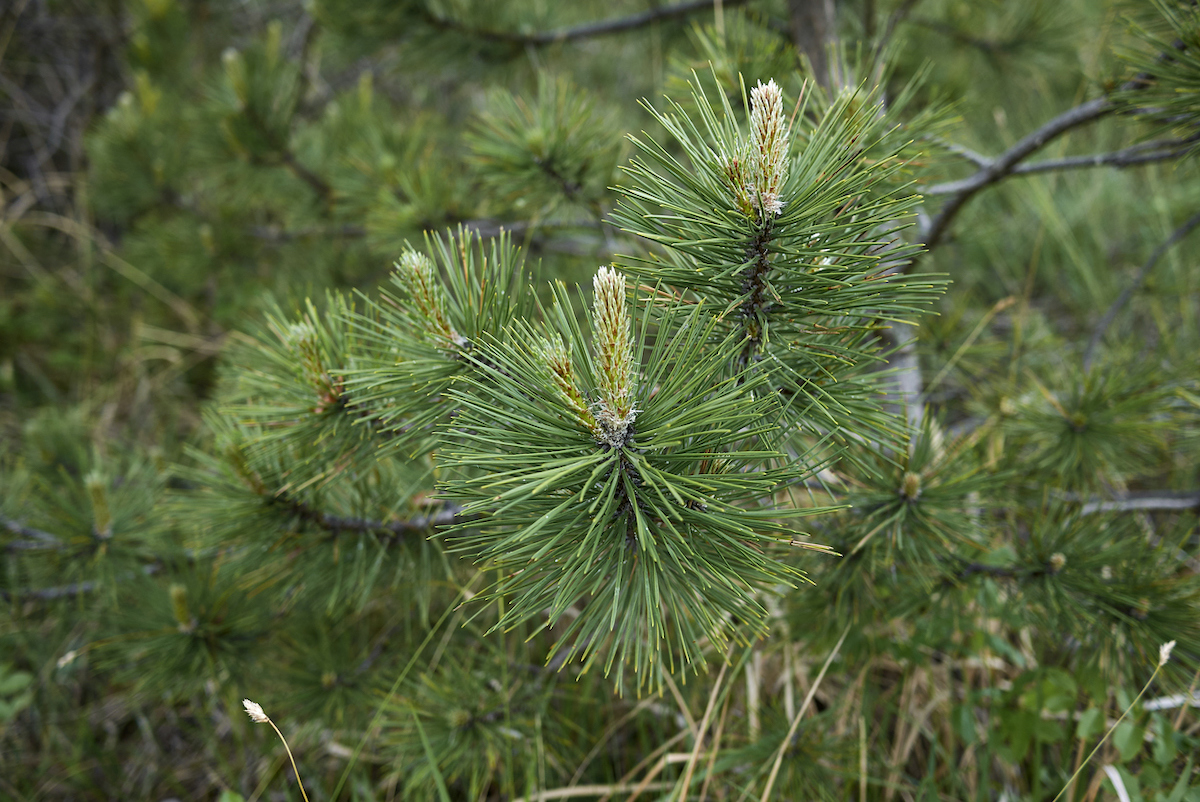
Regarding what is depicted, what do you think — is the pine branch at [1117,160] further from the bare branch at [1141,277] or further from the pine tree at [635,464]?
the bare branch at [1141,277]

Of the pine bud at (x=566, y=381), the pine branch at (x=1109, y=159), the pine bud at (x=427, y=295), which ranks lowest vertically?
the pine bud at (x=566, y=381)

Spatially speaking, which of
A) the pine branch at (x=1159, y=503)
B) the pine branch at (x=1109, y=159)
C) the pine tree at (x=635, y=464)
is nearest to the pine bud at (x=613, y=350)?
the pine tree at (x=635, y=464)

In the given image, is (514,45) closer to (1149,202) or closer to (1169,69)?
(1169,69)

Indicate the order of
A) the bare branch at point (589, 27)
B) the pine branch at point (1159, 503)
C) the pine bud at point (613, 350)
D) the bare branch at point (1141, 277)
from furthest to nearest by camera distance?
the bare branch at point (589, 27)
the bare branch at point (1141, 277)
the pine branch at point (1159, 503)
the pine bud at point (613, 350)

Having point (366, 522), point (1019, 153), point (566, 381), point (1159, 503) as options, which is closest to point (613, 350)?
point (566, 381)

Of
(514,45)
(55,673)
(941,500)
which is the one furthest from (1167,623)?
(55,673)

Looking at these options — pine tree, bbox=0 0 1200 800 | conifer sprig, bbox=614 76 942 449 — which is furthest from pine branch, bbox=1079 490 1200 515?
conifer sprig, bbox=614 76 942 449

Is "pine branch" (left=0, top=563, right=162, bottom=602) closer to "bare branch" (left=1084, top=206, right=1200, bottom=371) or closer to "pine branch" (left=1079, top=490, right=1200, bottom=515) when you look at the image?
"pine branch" (left=1079, top=490, right=1200, bottom=515)

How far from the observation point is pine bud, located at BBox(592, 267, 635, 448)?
0.54 metres

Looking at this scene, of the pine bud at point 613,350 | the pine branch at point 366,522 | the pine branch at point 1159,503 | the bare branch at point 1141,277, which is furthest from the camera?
the bare branch at point 1141,277

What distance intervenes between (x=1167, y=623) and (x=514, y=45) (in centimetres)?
189

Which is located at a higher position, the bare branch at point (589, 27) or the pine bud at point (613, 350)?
the bare branch at point (589, 27)

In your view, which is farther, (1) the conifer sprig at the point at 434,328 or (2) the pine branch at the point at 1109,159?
(2) the pine branch at the point at 1109,159

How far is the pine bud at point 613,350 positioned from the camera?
0.54m
